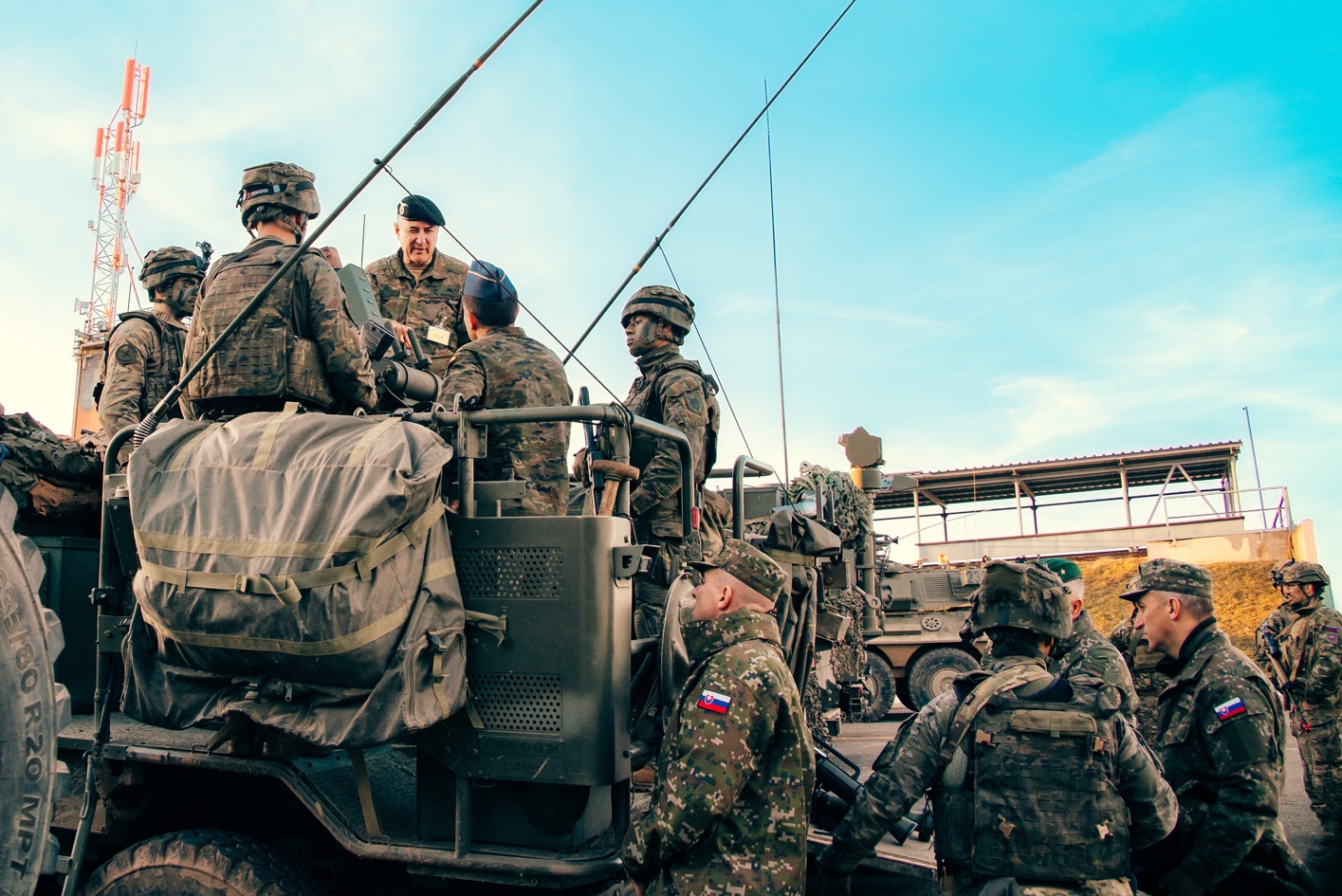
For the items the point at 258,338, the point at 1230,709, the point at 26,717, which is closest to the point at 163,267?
the point at 258,338

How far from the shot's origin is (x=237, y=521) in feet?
9.40

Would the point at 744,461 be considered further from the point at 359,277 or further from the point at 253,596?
the point at 253,596

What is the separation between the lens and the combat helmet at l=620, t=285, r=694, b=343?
5.35 metres

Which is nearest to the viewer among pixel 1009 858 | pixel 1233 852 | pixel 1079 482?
pixel 1009 858

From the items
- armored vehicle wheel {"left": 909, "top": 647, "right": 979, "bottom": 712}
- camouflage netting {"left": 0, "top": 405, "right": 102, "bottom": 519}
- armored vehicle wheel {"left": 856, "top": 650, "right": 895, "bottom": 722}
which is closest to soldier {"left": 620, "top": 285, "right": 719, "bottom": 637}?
camouflage netting {"left": 0, "top": 405, "right": 102, "bottom": 519}

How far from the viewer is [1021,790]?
306 cm

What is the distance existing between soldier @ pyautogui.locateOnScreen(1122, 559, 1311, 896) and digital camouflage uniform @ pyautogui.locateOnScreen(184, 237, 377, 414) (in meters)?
3.37

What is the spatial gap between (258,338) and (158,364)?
6.14 feet

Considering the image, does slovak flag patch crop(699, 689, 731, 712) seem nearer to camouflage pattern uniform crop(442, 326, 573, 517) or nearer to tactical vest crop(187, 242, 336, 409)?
camouflage pattern uniform crop(442, 326, 573, 517)

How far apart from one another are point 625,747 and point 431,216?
3714 mm

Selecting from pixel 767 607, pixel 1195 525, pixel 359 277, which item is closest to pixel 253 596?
pixel 767 607

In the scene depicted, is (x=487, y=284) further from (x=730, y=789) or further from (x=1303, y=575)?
(x=1303, y=575)

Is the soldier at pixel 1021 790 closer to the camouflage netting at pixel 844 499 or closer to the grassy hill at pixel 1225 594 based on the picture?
the camouflage netting at pixel 844 499

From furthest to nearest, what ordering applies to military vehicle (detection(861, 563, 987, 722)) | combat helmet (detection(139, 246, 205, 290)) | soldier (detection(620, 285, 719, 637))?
1. military vehicle (detection(861, 563, 987, 722))
2. combat helmet (detection(139, 246, 205, 290))
3. soldier (detection(620, 285, 719, 637))
